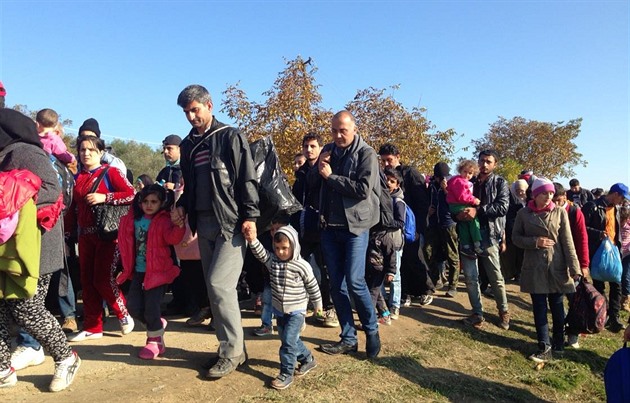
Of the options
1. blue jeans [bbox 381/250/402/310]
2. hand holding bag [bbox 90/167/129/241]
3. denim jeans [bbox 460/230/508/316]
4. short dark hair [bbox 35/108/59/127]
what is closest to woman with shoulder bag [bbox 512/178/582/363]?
denim jeans [bbox 460/230/508/316]

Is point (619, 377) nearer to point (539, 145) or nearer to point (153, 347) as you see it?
point (153, 347)

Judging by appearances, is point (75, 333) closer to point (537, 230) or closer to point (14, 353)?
point (14, 353)

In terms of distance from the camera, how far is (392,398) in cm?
403

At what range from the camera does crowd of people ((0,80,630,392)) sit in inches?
142

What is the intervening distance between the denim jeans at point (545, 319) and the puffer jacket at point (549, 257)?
0.14 metres

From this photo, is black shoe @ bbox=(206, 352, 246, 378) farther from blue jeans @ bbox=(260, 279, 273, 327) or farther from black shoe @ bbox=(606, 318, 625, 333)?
black shoe @ bbox=(606, 318, 625, 333)

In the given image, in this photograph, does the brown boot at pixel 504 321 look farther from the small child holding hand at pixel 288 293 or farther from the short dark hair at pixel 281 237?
the short dark hair at pixel 281 237

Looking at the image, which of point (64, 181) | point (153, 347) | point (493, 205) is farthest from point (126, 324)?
point (493, 205)

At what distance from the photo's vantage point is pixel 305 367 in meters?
4.11

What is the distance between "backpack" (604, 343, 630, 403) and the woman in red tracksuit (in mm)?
4466

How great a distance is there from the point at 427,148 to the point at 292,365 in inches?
529

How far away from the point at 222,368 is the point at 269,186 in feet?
5.06

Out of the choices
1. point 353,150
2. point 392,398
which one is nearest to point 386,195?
point 353,150

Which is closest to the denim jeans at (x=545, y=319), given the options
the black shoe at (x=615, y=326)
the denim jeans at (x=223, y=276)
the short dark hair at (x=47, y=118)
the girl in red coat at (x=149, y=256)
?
the black shoe at (x=615, y=326)
